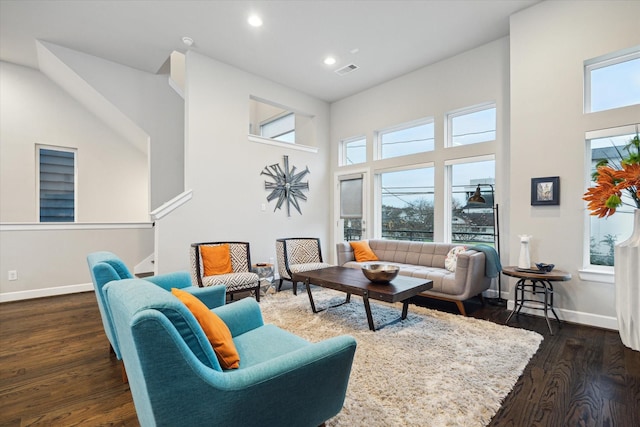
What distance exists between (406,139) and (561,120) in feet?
7.70

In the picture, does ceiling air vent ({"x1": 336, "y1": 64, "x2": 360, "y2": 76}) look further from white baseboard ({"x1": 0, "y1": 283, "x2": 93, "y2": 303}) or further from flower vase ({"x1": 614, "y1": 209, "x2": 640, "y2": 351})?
white baseboard ({"x1": 0, "y1": 283, "x2": 93, "y2": 303})

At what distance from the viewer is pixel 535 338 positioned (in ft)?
9.00

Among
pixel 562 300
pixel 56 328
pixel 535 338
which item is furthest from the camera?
pixel 562 300

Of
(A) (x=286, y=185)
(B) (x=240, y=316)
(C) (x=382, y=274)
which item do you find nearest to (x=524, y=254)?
(C) (x=382, y=274)

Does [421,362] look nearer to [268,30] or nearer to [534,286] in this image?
[534,286]

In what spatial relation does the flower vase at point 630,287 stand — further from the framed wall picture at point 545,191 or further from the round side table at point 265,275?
the round side table at point 265,275

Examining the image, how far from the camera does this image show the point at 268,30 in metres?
3.93

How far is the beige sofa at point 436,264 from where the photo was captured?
3.44 m

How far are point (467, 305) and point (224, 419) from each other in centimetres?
357

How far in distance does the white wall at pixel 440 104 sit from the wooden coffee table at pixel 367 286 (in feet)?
5.84

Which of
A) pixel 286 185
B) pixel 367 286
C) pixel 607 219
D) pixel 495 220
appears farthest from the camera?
pixel 286 185

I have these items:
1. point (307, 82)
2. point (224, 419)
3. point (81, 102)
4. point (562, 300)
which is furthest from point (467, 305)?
point (81, 102)

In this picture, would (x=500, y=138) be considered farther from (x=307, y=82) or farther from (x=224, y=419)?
(x=224, y=419)

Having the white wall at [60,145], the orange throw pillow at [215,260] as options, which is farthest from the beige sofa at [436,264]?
the white wall at [60,145]
